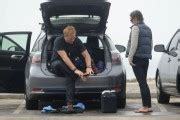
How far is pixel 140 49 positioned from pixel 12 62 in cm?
295

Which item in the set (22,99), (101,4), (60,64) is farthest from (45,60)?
(22,99)

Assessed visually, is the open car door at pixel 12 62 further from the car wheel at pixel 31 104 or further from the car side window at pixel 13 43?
the car wheel at pixel 31 104

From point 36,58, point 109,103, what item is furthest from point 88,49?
point 109,103

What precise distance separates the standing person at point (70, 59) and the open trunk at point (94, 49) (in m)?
0.45

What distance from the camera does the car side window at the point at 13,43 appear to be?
1425 centimetres

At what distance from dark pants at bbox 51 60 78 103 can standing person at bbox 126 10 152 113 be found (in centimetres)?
104

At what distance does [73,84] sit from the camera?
495 inches

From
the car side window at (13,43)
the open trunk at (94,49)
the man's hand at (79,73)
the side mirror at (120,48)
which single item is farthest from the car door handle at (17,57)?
the man's hand at (79,73)

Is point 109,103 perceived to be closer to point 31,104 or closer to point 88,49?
point 31,104

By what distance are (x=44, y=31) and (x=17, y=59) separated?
0.83 metres

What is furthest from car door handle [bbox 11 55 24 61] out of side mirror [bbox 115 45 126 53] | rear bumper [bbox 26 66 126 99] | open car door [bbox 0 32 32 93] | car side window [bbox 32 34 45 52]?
side mirror [bbox 115 45 126 53]

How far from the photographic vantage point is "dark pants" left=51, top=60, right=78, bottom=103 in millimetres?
12391

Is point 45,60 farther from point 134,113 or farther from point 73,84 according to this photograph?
point 134,113

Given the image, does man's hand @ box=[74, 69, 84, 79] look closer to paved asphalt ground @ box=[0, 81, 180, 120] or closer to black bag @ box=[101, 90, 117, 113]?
black bag @ box=[101, 90, 117, 113]
